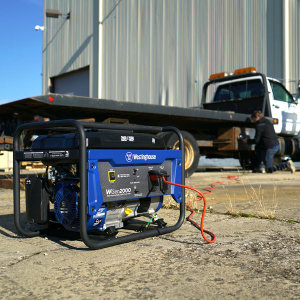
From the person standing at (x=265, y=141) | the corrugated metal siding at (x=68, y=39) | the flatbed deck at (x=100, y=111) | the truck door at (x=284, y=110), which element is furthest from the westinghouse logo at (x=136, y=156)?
the corrugated metal siding at (x=68, y=39)

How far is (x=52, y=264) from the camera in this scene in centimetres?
231

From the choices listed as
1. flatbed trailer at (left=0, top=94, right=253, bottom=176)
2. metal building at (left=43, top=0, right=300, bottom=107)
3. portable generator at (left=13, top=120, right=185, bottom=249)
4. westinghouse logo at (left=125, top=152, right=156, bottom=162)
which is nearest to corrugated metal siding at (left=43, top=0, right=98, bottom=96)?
metal building at (left=43, top=0, right=300, bottom=107)

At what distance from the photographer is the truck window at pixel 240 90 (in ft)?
31.4

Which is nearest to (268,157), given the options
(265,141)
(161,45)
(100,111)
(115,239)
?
(265,141)

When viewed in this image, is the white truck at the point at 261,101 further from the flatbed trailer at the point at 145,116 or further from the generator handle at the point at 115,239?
the generator handle at the point at 115,239

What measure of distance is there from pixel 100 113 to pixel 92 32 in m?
13.1

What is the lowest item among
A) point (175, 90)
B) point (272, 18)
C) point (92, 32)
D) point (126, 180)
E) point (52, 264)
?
point (52, 264)

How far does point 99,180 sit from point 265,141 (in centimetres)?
698

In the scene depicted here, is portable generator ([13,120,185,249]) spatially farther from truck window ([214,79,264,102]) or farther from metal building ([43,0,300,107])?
metal building ([43,0,300,107])

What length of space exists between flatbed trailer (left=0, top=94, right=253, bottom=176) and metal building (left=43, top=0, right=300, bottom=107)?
103 inches

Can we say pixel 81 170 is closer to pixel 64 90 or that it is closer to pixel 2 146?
pixel 2 146

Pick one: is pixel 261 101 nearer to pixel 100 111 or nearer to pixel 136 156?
pixel 100 111

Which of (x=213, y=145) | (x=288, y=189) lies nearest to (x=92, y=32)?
(x=213, y=145)

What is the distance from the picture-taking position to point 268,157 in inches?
361
